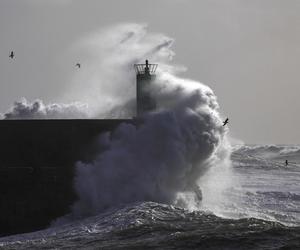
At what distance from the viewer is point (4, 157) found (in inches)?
1000

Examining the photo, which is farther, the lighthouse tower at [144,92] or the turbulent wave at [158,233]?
the lighthouse tower at [144,92]

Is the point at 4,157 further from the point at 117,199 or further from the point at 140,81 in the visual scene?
the point at 140,81

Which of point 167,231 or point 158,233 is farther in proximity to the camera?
point 167,231

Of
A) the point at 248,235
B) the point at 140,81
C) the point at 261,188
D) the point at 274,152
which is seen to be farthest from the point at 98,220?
the point at 274,152

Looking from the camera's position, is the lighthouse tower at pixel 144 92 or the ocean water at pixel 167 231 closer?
the ocean water at pixel 167 231

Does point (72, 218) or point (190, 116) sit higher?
point (190, 116)

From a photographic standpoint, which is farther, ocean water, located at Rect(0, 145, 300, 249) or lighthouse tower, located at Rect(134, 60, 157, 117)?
lighthouse tower, located at Rect(134, 60, 157, 117)

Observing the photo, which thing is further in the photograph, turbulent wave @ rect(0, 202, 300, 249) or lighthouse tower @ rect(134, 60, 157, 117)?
lighthouse tower @ rect(134, 60, 157, 117)

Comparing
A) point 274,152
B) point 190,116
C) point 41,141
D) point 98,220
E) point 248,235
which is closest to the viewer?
point 248,235

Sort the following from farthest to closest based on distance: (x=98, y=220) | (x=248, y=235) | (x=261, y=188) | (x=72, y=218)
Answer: (x=261, y=188) < (x=72, y=218) < (x=98, y=220) < (x=248, y=235)

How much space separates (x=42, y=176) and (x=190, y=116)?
6.15 meters

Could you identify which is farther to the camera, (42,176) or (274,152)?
(274,152)

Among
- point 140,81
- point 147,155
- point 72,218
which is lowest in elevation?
point 72,218

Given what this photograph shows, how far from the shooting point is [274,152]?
96.6 m
